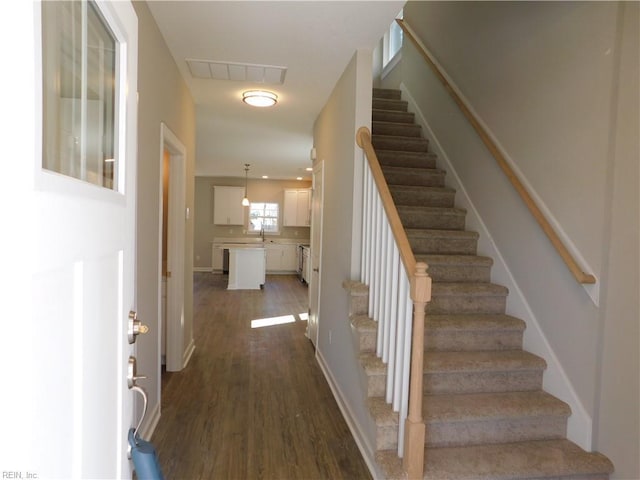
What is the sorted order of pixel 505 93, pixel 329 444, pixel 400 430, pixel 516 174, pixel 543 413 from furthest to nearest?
1. pixel 505 93
2. pixel 516 174
3. pixel 329 444
4. pixel 543 413
5. pixel 400 430

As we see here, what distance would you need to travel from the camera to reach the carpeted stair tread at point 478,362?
2.15 metres

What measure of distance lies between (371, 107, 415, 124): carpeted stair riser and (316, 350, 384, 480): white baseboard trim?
9.30 feet

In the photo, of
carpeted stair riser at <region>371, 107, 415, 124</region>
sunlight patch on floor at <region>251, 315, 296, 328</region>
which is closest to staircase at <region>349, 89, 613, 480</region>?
carpeted stair riser at <region>371, 107, 415, 124</region>

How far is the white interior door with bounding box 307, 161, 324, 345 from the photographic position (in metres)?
3.89

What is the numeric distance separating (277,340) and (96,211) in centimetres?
386

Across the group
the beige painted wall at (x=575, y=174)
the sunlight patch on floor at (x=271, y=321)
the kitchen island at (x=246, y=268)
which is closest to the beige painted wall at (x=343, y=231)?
the beige painted wall at (x=575, y=174)

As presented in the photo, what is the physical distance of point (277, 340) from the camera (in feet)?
14.5

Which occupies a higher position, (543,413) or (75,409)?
(75,409)

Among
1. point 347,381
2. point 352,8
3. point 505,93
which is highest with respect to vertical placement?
point 352,8

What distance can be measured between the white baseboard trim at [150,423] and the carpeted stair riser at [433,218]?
7.95ft

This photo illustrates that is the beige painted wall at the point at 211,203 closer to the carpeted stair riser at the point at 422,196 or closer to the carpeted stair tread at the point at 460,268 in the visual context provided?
the carpeted stair riser at the point at 422,196

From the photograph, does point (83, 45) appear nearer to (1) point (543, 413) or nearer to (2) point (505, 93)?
(1) point (543, 413)

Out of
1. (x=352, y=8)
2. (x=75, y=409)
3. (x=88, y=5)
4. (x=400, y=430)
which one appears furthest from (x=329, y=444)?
(x=352, y=8)

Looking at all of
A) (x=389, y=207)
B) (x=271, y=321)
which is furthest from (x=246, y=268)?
(x=389, y=207)
